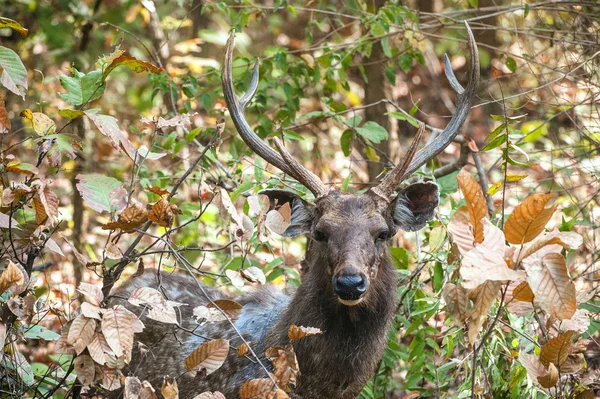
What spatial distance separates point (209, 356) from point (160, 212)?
890 millimetres

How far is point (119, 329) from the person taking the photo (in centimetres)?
415

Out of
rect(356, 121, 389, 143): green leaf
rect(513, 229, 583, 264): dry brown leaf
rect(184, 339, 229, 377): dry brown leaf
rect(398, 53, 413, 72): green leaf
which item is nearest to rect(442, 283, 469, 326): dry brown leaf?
Result: rect(513, 229, 583, 264): dry brown leaf

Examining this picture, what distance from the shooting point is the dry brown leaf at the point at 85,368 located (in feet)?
14.4

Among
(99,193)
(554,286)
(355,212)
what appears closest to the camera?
(554,286)

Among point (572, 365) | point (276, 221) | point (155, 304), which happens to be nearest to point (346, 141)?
point (276, 221)

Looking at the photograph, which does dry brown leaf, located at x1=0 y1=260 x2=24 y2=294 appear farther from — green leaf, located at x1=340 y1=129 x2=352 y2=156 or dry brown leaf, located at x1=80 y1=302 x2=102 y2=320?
green leaf, located at x1=340 y1=129 x2=352 y2=156

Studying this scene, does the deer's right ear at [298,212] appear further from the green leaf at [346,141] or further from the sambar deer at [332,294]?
the green leaf at [346,141]

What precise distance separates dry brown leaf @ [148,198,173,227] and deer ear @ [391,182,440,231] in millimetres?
2078

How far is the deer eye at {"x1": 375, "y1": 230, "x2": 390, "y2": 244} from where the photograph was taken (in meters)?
5.64

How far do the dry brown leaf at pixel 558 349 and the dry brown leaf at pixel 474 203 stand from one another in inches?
42.7

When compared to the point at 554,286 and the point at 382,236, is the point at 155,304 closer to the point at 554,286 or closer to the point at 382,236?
the point at 382,236

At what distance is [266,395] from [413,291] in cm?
288

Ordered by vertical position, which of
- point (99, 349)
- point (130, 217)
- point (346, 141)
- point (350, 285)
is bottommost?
point (346, 141)

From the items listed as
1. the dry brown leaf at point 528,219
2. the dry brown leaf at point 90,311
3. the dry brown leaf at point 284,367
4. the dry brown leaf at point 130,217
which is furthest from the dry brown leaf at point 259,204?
the dry brown leaf at point 528,219
